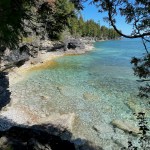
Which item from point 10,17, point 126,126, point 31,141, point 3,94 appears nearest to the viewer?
point 10,17

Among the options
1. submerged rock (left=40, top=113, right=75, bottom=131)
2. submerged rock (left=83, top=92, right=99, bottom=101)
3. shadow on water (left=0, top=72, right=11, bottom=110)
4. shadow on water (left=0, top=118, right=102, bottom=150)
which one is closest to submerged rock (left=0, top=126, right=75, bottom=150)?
shadow on water (left=0, top=118, right=102, bottom=150)

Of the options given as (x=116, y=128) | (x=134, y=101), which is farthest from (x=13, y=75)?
(x=116, y=128)

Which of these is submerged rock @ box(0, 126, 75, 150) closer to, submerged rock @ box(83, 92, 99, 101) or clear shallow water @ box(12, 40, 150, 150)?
clear shallow water @ box(12, 40, 150, 150)

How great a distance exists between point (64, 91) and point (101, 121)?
8.58 m

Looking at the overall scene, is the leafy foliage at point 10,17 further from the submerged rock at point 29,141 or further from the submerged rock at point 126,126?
the submerged rock at point 126,126

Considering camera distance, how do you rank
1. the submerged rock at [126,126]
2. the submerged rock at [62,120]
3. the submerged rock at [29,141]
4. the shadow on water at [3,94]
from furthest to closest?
the shadow on water at [3,94] < the submerged rock at [62,120] < the submerged rock at [126,126] < the submerged rock at [29,141]

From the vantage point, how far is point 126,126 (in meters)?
18.8

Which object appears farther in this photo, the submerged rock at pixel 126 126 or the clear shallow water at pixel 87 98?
the clear shallow water at pixel 87 98

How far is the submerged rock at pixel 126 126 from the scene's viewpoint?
719 inches

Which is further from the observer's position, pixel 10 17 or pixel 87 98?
pixel 87 98

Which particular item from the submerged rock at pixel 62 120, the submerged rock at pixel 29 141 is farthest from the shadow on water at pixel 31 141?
the submerged rock at pixel 62 120

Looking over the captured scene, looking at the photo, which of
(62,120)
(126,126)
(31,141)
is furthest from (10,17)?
(126,126)

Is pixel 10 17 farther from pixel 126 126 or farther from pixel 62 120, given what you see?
pixel 126 126

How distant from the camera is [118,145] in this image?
16.6 metres
